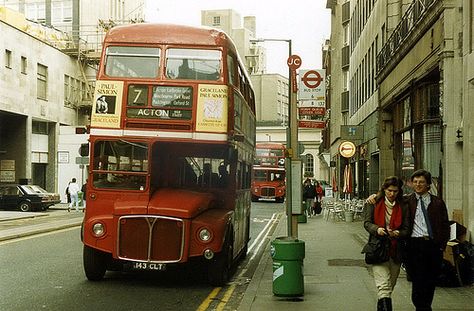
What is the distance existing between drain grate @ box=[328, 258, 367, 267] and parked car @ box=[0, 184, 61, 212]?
26831mm

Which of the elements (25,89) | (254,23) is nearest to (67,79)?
(25,89)

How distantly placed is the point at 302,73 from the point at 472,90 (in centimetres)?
336

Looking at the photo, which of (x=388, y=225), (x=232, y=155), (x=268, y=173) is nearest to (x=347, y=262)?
(x=232, y=155)

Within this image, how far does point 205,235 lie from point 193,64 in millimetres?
3074

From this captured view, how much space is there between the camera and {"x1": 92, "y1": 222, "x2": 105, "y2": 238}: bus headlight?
11.9m

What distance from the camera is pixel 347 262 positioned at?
49.9 feet

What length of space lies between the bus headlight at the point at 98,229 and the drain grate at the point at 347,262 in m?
5.23

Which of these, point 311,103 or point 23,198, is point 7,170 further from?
point 311,103

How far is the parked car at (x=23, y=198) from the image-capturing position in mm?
39000

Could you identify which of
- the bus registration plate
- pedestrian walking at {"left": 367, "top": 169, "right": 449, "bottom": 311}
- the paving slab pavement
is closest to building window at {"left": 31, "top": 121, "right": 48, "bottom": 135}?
the paving slab pavement

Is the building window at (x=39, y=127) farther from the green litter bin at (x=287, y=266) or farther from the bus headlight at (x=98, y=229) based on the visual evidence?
the green litter bin at (x=287, y=266)

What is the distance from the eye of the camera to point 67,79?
177 ft

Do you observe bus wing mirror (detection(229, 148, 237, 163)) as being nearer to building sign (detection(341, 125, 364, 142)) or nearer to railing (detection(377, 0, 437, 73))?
railing (detection(377, 0, 437, 73))

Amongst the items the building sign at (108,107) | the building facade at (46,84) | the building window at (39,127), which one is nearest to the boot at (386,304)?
the building sign at (108,107)
